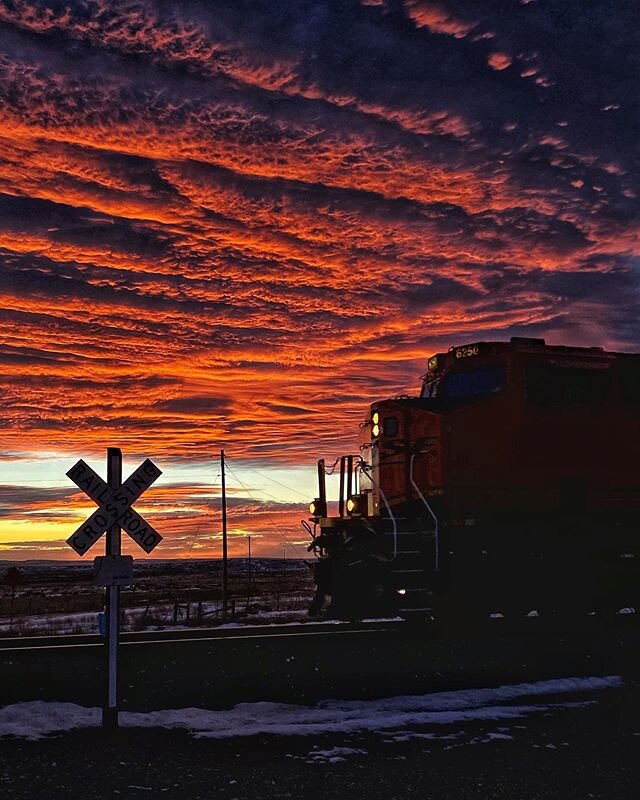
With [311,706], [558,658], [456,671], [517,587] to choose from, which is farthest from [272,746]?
[517,587]

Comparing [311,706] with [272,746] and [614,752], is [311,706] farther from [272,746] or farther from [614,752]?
[614,752]

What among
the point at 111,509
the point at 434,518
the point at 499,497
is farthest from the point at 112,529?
the point at 499,497

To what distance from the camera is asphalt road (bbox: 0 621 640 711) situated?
988 centimetres

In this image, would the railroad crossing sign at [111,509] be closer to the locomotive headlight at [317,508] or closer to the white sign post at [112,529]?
the white sign post at [112,529]

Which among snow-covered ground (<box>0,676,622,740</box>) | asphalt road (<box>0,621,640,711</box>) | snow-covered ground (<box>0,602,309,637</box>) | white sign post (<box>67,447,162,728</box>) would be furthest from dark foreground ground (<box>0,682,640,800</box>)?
snow-covered ground (<box>0,602,309,637</box>)

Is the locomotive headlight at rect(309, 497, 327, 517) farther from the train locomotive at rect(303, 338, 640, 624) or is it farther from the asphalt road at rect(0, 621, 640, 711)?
the asphalt road at rect(0, 621, 640, 711)

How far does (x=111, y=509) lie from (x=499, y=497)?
8.37m

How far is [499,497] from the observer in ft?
49.2

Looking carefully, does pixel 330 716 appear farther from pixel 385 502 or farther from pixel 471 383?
pixel 471 383

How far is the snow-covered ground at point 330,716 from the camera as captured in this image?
8289 mm

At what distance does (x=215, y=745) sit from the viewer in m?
7.81

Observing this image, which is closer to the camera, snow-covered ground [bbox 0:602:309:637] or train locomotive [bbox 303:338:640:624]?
train locomotive [bbox 303:338:640:624]

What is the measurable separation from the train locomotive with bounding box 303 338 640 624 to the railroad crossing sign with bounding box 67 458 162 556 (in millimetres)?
6536

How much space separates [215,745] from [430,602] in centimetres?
683
